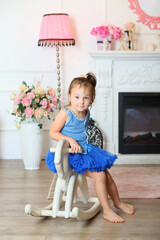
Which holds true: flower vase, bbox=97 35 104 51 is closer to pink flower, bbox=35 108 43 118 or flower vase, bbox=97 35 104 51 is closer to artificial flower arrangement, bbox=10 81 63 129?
artificial flower arrangement, bbox=10 81 63 129

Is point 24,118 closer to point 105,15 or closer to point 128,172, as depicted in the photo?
point 128,172

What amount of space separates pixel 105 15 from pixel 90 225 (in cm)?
277

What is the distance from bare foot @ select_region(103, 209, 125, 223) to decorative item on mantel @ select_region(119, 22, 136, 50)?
237cm

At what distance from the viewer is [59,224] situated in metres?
2.35

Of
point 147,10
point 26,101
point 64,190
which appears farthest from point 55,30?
point 64,190

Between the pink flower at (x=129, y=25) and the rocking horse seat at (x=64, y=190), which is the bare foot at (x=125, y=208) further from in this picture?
the pink flower at (x=129, y=25)

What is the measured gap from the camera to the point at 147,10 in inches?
175

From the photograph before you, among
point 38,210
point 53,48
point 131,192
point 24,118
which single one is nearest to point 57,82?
point 53,48

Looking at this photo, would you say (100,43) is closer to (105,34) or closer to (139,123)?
(105,34)

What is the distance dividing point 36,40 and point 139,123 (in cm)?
149

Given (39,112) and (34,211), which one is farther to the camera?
(39,112)

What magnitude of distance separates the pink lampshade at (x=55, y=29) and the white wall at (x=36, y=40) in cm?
36

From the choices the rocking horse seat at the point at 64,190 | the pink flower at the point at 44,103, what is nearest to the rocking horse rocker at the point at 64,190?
the rocking horse seat at the point at 64,190

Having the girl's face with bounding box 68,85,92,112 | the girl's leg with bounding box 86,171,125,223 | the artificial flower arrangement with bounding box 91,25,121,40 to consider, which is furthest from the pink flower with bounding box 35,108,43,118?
the girl's leg with bounding box 86,171,125,223
